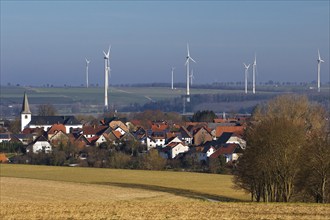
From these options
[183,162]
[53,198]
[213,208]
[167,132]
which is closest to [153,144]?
[167,132]

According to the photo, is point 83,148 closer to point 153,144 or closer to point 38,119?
point 153,144

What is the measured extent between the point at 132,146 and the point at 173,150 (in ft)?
17.2

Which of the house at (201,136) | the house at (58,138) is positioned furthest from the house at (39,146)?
the house at (201,136)

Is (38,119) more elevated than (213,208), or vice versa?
(38,119)

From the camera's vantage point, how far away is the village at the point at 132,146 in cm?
7912

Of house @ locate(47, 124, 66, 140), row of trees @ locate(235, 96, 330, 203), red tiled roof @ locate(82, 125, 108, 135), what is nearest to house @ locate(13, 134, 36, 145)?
house @ locate(47, 124, 66, 140)

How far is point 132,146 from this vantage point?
89.2 meters

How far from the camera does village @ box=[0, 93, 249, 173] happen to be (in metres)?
79.1

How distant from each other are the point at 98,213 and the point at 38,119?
4407 inches

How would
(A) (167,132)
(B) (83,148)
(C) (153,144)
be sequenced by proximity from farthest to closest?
(A) (167,132) < (C) (153,144) < (B) (83,148)

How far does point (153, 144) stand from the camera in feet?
338

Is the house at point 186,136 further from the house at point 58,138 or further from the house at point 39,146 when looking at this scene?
the house at point 39,146

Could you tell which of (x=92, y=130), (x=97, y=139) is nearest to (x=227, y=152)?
(x=97, y=139)

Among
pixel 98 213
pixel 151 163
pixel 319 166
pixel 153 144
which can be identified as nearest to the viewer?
pixel 98 213
